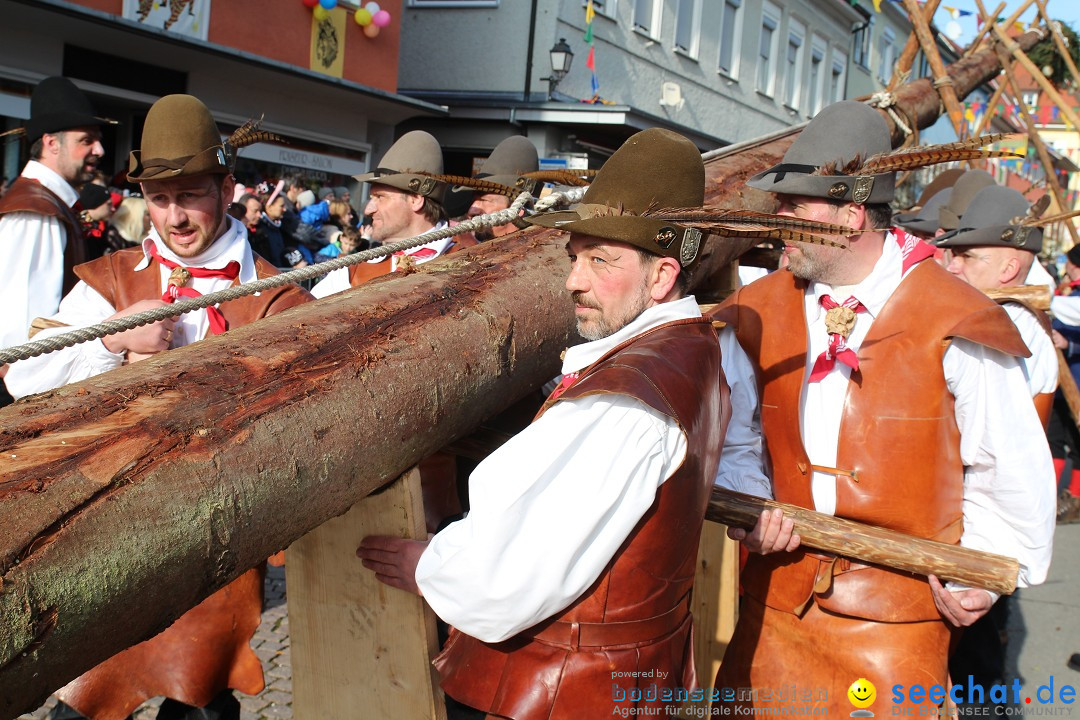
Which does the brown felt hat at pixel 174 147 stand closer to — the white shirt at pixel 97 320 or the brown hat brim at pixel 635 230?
the white shirt at pixel 97 320

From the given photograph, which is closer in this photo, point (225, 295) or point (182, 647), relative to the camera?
point (225, 295)

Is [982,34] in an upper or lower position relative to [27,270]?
upper

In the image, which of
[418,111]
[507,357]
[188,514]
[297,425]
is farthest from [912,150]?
[418,111]

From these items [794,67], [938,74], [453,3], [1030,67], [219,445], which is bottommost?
[219,445]

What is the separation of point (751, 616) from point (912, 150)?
1.44 m

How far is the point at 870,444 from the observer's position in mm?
2611

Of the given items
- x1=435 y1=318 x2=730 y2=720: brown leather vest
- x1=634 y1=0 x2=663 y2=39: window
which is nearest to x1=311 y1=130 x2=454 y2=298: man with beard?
x1=435 y1=318 x2=730 y2=720: brown leather vest

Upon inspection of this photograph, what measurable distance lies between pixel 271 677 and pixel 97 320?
6.57 feet

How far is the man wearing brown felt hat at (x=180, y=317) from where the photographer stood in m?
2.60

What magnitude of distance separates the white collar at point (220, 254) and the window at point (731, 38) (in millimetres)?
18678

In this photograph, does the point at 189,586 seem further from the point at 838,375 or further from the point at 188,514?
the point at 838,375

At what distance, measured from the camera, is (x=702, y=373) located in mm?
2043

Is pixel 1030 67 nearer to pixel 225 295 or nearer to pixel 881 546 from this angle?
pixel 881 546

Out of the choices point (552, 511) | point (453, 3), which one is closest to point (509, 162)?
point (552, 511)
